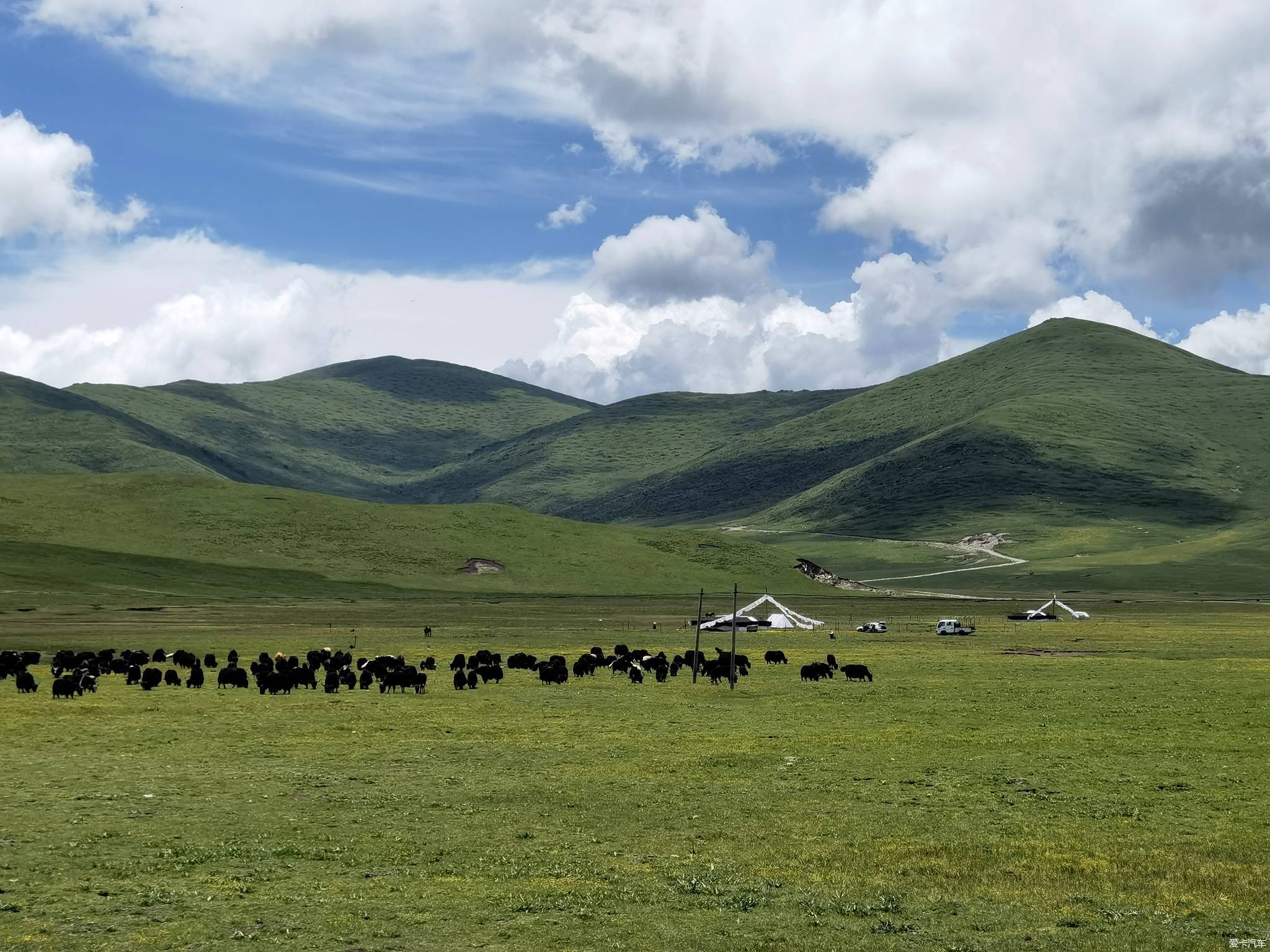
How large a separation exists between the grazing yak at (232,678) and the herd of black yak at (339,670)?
4 cm

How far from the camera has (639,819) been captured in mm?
25250

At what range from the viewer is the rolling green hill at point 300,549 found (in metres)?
148

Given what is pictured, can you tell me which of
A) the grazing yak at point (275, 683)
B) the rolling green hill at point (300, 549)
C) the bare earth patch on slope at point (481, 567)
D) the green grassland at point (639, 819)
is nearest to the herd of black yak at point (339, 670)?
the grazing yak at point (275, 683)

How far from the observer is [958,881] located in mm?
19922

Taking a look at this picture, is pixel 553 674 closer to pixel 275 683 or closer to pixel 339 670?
pixel 339 670

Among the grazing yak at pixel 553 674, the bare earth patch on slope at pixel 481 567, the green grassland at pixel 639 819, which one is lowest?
the green grassland at pixel 639 819

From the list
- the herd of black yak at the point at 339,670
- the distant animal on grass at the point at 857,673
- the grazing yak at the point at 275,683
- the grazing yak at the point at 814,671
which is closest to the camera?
the grazing yak at the point at 275,683

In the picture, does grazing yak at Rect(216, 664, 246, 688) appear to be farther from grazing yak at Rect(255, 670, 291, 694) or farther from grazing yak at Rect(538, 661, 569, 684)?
grazing yak at Rect(538, 661, 569, 684)

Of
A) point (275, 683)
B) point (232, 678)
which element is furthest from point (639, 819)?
point (232, 678)

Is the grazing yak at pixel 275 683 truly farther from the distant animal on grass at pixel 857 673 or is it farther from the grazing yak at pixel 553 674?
the distant animal on grass at pixel 857 673

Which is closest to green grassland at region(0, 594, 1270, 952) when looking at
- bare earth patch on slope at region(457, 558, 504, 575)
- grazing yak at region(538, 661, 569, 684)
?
grazing yak at region(538, 661, 569, 684)

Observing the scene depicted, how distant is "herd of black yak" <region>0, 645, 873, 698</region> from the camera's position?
2111 inches

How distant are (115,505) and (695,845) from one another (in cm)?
17139

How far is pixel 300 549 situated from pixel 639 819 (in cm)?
15343
